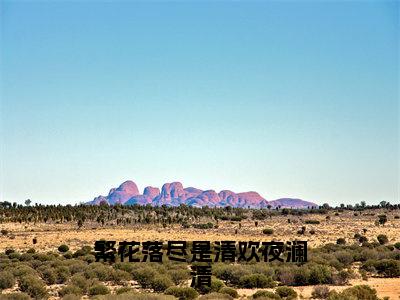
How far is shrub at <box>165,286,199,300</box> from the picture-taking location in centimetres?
2250

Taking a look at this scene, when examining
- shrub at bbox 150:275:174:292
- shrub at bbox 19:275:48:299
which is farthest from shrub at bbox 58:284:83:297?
shrub at bbox 150:275:174:292

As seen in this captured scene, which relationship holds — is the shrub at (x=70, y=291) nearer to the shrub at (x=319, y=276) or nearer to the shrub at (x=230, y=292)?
the shrub at (x=230, y=292)

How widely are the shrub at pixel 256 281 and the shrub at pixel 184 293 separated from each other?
19.1 feet

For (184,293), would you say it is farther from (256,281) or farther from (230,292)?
(256,281)

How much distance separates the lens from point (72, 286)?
25000mm

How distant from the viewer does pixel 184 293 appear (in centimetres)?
2267

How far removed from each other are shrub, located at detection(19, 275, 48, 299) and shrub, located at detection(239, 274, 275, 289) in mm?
10128

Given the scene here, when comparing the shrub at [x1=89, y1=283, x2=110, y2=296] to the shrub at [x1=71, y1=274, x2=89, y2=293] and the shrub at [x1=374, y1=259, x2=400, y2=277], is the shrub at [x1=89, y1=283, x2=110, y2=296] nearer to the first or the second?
the shrub at [x1=71, y1=274, x2=89, y2=293]

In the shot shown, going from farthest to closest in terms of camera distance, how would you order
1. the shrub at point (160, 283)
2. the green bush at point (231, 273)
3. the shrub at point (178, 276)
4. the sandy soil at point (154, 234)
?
1. the sandy soil at point (154, 234)
2. the green bush at point (231, 273)
3. the shrub at point (178, 276)
4. the shrub at point (160, 283)

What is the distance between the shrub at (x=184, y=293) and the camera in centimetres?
2250

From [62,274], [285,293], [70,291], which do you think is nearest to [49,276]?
[62,274]

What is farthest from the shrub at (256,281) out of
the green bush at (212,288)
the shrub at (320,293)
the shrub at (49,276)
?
the shrub at (49,276)

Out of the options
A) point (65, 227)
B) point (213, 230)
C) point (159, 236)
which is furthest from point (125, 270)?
point (65, 227)

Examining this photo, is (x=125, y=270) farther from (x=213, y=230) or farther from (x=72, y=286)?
(x=213, y=230)
